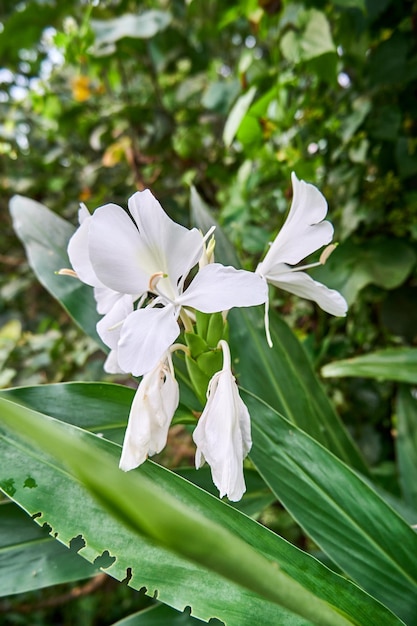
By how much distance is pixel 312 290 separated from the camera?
395 millimetres

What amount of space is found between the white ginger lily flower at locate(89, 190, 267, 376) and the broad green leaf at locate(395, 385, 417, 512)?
0.47m

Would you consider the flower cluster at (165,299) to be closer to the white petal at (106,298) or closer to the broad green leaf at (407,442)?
the white petal at (106,298)

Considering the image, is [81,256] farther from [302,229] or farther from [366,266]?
[366,266]

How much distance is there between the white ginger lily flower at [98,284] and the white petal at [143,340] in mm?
65

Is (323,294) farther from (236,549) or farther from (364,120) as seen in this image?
(364,120)

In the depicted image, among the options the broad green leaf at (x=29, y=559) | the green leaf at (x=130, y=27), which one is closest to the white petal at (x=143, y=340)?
the broad green leaf at (x=29, y=559)

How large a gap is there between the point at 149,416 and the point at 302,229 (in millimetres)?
171

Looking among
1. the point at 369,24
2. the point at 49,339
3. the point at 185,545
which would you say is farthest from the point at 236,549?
the point at 49,339

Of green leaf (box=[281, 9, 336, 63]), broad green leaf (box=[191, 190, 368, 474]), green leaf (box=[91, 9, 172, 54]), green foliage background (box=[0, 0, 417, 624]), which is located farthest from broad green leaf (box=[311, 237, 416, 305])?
green leaf (box=[91, 9, 172, 54])

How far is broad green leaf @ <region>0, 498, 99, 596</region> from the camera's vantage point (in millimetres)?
423

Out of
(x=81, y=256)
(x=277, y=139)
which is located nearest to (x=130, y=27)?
(x=277, y=139)

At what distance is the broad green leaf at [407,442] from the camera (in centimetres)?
66

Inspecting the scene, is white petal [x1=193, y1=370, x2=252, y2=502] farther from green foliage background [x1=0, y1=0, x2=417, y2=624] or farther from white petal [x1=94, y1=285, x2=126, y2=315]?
green foliage background [x1=0, y1=0, x2=417, y2=624]

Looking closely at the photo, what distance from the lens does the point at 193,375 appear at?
15.6 inches
